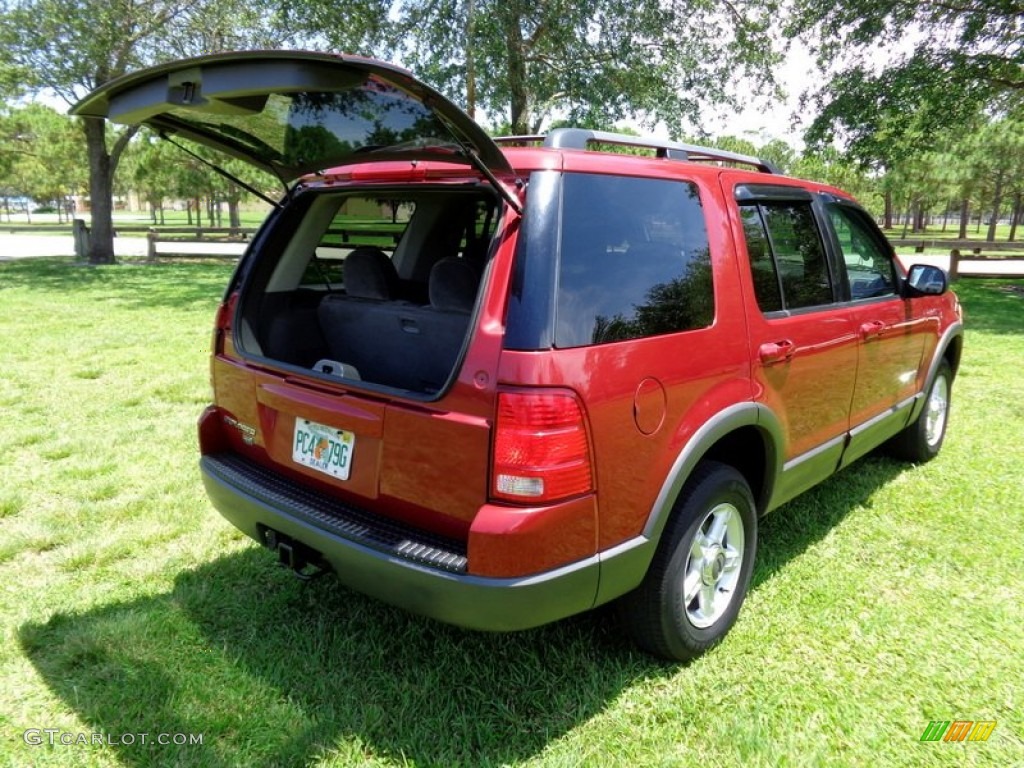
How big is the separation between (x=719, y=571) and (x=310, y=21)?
44.2 feet

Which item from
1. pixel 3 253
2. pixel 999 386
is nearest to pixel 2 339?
pixel 999 386

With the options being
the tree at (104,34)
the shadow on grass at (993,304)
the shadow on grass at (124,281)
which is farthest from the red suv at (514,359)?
the tree at (104,34)

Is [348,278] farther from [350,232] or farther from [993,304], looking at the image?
[993,304]

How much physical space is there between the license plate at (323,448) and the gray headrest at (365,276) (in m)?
0.95

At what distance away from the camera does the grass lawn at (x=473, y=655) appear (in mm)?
2316

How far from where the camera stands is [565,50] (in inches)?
533

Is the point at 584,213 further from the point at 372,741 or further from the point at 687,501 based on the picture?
the point at 372,741

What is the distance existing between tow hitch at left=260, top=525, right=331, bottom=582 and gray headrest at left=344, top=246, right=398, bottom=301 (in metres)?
1.24

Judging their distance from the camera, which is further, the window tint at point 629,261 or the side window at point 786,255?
the side window at point 786,255

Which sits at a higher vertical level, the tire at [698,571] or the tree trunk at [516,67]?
the tree trunk at [516,67]

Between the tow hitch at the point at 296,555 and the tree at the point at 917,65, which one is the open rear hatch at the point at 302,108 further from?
the tree at the point at 917,65

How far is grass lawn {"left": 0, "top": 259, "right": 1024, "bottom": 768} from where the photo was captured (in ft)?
7.60

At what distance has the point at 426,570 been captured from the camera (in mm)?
2115
